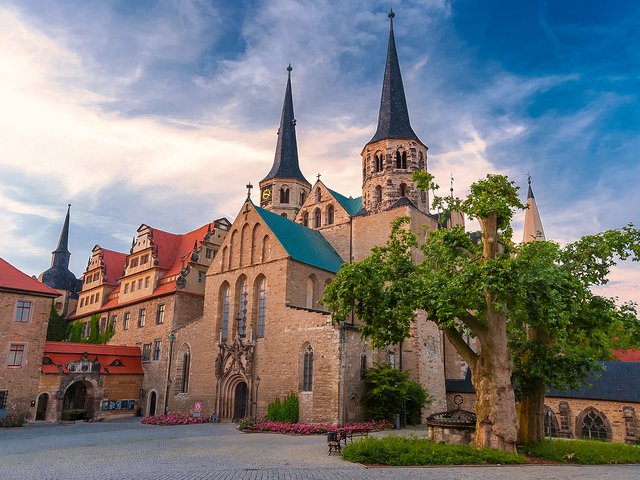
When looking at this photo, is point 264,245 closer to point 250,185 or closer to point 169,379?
point 250,185

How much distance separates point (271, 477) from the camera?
→ 1162 centimetres

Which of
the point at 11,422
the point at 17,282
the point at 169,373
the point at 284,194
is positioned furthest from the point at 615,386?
the point at 17,282

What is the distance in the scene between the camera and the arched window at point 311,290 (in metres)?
31.0

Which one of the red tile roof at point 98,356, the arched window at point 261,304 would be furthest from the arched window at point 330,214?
the red tile roof at point 98,356

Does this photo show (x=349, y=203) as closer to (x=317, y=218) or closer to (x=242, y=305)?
(x=317, y=218)

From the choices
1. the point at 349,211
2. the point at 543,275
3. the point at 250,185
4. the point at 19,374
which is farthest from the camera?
the point at 349,211

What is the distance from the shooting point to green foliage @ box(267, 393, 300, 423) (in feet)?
84.0

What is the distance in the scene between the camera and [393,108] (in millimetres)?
38781

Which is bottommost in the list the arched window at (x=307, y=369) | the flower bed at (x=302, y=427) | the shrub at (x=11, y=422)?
the shrub at (x=11, y=422)

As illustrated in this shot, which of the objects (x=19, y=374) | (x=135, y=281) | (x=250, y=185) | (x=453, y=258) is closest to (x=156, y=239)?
(x=135, y=281)

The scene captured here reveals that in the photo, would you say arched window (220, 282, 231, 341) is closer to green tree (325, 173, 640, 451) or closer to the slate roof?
green tree (325, 173, 640, 451)

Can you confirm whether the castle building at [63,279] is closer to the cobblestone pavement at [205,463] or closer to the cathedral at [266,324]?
the cathedral at [266,324]

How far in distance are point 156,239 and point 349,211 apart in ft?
53.8

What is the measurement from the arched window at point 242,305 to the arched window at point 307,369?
5269 mm
